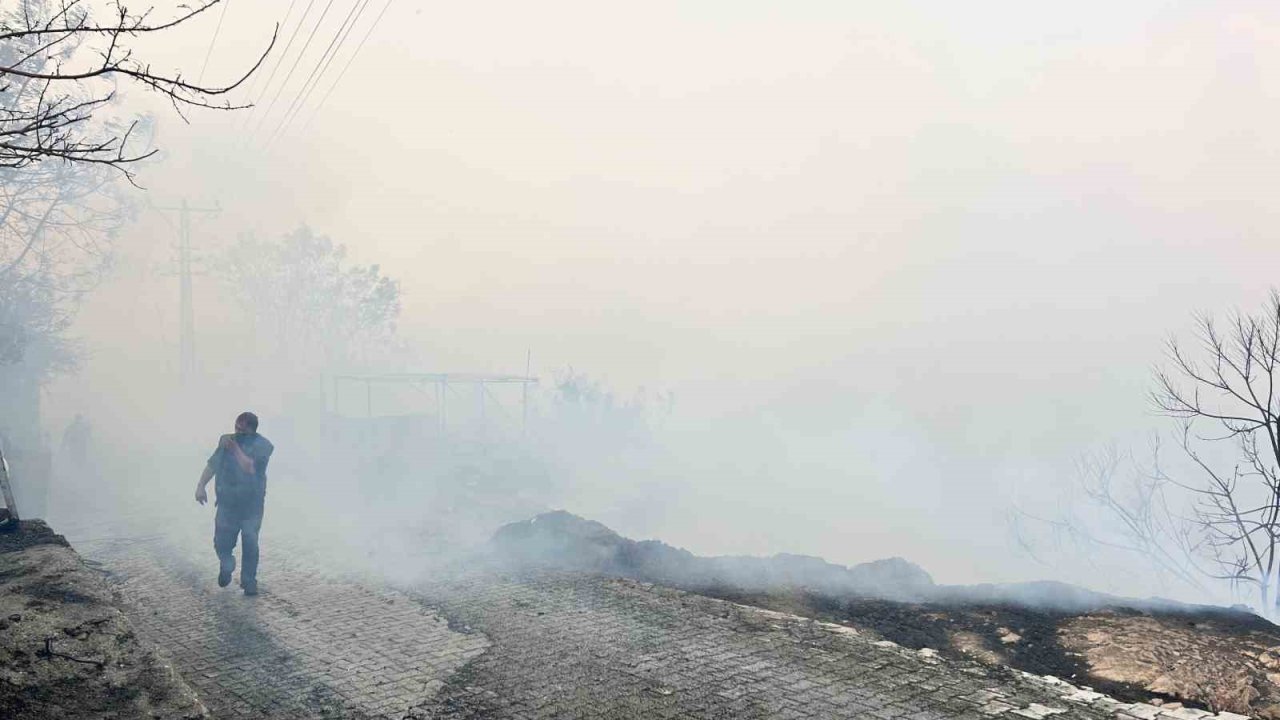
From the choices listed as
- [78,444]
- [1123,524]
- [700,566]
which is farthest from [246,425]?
[1123,524]

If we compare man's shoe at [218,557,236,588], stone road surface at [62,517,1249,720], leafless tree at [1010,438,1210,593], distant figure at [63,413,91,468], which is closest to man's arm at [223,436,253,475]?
man's shoe at [218,557,236,588]

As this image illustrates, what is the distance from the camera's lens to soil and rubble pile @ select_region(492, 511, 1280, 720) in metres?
5.43

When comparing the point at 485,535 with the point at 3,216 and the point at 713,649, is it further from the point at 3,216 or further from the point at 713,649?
the point at 3,216

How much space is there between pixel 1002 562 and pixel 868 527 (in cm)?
411

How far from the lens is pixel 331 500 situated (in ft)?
56.2

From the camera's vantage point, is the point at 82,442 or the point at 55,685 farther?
the point at 82,442

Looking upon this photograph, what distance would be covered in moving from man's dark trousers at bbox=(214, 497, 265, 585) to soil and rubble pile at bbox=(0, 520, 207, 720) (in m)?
1.60

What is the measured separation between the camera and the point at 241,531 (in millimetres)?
7715

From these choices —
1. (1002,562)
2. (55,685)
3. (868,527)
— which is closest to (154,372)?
(868,527)

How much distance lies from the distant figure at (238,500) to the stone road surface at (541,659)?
0.29m

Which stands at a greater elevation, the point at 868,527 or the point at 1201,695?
the point at 1201,695

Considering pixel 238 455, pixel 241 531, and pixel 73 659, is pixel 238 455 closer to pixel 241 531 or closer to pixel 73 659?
pixel 241 531

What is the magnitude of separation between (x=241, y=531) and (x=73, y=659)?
3.22 metres

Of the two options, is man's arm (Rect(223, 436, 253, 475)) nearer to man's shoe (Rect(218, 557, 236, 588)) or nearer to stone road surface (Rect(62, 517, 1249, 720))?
man's shoe (Rect(218, 557, 236, 588))
